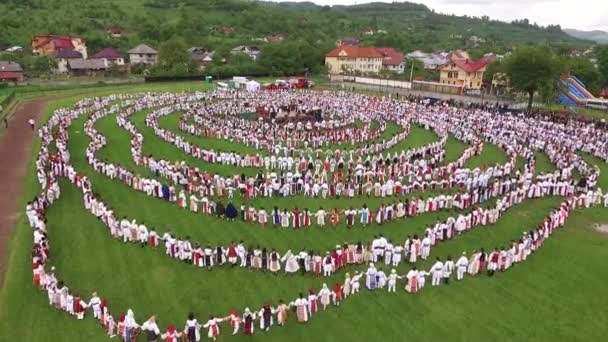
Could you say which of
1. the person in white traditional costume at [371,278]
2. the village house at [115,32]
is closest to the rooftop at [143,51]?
the village house at [115,32]

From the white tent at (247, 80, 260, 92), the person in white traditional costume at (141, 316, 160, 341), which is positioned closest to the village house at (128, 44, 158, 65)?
the white tent at (247, 80, 260, 92)

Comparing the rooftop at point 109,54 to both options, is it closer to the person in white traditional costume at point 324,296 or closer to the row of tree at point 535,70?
the row of tree at point 535,70

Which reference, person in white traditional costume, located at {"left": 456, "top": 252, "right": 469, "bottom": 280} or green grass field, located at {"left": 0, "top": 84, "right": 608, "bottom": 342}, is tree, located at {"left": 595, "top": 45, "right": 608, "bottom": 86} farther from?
person in white traditional costume, located at {"left": 456, "top": 252, "right": 469, "bottom": 280}

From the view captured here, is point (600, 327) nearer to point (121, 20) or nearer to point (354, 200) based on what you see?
point (354, 200)

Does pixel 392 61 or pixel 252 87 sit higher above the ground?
pixel 392 61

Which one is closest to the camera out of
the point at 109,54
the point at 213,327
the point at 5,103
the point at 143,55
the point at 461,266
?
the point at 213,327

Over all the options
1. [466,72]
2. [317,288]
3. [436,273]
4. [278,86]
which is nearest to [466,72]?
[466,72]

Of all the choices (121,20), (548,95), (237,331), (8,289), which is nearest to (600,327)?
(237,331)

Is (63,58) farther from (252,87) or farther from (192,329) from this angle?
(192,329)
